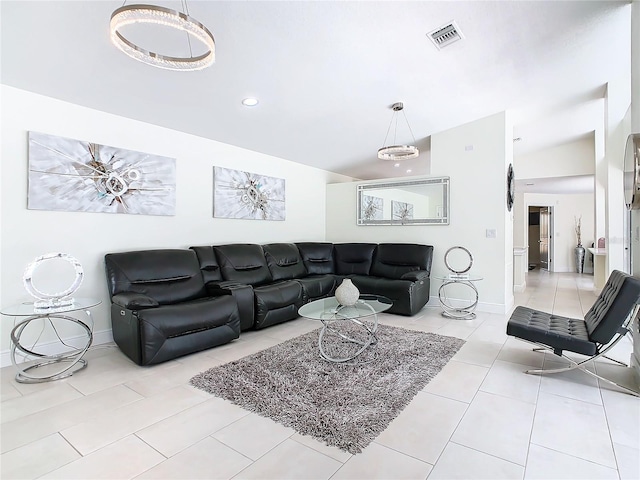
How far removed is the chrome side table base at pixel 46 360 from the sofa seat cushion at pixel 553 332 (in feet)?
12.0

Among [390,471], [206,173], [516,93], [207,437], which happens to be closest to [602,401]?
[390,471]

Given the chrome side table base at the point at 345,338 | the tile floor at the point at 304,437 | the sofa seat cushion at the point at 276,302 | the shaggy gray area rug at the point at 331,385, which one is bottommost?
the tile floor at the point at 304,437

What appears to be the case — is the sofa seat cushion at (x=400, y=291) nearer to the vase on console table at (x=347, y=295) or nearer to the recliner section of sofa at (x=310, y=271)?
the recliner section of sofa at (x=310, y=271)

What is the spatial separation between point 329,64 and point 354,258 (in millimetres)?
3185

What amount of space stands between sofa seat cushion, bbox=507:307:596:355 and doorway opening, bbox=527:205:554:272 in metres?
8.83

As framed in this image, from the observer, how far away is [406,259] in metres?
5.25

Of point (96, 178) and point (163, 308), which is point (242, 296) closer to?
point (163, 308)

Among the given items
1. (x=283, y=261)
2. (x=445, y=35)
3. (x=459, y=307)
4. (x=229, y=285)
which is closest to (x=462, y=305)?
(x=459, y=307)

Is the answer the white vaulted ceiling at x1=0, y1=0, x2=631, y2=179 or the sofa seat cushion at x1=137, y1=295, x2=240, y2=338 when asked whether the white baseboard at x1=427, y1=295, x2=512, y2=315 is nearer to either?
the white vaulted ceiling at x1=0, y1=0, x2=631, y2=179

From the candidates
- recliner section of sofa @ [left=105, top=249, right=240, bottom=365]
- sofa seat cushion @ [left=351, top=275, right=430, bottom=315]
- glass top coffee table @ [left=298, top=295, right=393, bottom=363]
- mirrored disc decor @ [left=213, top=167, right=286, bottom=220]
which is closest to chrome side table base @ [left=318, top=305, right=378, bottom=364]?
glass top coffee table @ [left=298, top=295, right=393, bottom=363]

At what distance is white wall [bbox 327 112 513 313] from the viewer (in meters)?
4.82

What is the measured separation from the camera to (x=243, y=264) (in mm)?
4465

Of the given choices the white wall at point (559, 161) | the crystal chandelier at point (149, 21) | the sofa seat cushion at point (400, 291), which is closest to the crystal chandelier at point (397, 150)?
the sofa seat cushion at point (400, 291)

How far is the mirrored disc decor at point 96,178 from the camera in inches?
122
